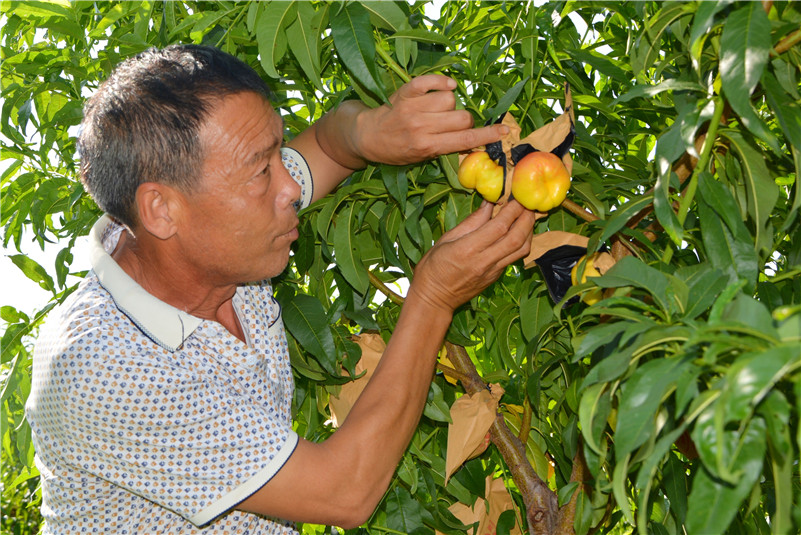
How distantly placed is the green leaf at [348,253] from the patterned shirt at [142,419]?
230 mm

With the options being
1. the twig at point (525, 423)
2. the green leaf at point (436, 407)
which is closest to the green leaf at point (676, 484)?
the twig at point (525, 423)

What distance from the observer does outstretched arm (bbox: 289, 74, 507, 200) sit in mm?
1249

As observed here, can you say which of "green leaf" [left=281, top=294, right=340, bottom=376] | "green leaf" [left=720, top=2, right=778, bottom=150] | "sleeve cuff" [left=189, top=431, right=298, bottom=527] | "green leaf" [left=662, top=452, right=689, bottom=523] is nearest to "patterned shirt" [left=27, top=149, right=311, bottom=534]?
"sleeve cuff" [left=189, top=431, right=298, bottom=527]

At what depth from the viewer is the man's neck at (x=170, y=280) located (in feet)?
4.50

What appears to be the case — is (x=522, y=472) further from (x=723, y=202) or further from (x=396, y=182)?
(x=723, y=202)

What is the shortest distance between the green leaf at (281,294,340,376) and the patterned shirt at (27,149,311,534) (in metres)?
0.11

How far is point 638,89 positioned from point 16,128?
1.48 meters

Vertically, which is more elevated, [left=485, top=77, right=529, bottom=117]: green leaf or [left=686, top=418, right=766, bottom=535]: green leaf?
Answer: [left=485, top=77, right=529, bottom=117]: green leaf

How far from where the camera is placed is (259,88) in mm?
1318

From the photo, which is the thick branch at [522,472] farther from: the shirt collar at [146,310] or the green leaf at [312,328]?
the shirt collar at [146,310]

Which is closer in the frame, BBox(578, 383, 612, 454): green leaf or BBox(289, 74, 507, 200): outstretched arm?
BBox(578, 383, 612, 454): green leaf

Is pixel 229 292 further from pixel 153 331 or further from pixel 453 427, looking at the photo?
pixel 453 427

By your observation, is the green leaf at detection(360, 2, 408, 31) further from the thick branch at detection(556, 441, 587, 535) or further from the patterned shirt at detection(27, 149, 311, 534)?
the thick branch at detection(556, 441, 587, 535)

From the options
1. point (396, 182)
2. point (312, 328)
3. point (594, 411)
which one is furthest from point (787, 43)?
point (312, 328)
